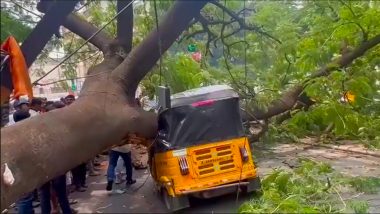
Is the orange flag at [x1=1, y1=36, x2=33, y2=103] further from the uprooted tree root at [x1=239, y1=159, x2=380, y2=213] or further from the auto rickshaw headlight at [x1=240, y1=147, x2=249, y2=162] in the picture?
the auto rickshaw headlight at [x1=240, y1=147, x2=249, y2=162]

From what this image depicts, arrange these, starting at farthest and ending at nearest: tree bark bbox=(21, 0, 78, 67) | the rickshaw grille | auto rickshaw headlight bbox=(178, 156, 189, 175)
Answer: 1. the rickshaw grille
2. auto rickshaw headlight bbox=(178, 156, 189, 175)
3. tree bark bbox=(21, 0, 78, 67)

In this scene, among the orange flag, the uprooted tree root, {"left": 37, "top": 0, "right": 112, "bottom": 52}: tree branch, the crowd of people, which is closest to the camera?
the orange flag

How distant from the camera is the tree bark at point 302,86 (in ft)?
30.8

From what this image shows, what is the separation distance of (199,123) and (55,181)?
2107 millimetres

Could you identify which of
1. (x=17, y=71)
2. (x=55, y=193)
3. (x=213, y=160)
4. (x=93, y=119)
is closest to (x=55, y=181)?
(x=55, y=193)

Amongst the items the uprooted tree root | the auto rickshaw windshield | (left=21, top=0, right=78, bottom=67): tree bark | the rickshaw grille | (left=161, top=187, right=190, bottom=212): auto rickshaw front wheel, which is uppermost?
(left=21, top=0, right=78, bottom=67): tree bark

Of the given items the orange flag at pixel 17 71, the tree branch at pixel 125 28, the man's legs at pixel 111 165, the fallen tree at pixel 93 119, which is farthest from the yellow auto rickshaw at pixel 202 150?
the orange flag at pixel 17 71

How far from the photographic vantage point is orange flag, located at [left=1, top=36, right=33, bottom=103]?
3982 millimetres

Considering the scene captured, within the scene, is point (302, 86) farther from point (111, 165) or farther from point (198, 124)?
point (111, 165)

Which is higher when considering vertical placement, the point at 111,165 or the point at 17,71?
the point at 17,71

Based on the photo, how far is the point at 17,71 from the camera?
3.98 meters

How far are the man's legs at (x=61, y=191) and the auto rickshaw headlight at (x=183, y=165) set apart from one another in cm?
156

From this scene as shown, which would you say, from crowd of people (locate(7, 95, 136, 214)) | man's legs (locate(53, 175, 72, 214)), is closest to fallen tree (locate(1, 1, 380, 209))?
crowd of people (locate(7, 95, 136, 214))

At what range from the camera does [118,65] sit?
6.29m
